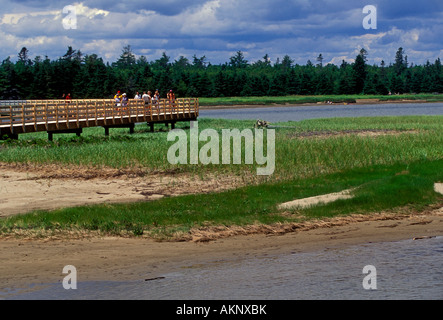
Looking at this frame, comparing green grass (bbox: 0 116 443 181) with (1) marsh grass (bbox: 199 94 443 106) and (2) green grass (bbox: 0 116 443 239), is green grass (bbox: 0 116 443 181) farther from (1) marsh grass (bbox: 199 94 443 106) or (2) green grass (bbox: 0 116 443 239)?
(1) marsh grass (bbox: 199 94 443 106)

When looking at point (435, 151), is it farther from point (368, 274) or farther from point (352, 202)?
point (368, 274)

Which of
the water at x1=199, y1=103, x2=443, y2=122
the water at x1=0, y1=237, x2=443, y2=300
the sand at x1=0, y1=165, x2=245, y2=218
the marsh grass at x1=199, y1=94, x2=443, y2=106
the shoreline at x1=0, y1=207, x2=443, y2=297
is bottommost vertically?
the water at x1=0, y1=237, x2=443, y2=300

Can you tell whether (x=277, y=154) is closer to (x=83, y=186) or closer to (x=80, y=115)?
(x=83, y=186)

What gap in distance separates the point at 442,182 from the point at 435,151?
795 centimetres

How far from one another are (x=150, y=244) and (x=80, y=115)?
25.4 metres

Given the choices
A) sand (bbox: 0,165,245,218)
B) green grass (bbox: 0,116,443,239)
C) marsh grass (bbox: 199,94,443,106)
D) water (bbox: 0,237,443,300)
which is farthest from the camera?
marsh grass (bbox: 199,94,443,106)

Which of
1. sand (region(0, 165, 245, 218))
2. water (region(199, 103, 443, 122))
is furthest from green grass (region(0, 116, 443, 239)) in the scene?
water (region(199, 103, 443, 122))

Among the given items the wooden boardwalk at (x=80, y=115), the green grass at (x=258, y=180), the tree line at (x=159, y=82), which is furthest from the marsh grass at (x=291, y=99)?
the green grass at (x=258, y=180)

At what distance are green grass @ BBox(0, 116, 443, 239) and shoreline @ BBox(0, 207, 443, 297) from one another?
0.79 metres

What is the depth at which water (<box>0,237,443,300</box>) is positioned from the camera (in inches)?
434

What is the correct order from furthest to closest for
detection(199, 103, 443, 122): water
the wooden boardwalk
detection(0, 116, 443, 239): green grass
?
detection(199, 103, 443, 122): water < the wooden boardwalk < detection(0, 116, 443, 239): green grass

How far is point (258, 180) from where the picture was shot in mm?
21922

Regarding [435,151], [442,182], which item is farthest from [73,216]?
[435,151]

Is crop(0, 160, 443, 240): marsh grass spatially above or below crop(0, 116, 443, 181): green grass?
below
